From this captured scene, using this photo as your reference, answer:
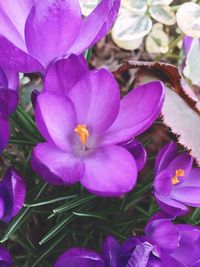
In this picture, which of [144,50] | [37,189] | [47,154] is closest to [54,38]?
[47,154]

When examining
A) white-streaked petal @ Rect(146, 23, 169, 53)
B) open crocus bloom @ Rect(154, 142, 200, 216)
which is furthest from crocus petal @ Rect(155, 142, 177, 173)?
white-streaked petal @ Rect(146, 23, 169, 53)

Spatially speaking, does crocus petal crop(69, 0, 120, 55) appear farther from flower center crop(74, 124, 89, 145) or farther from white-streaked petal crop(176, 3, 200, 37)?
white-streaked petal crop(176, 3, 200, 37)

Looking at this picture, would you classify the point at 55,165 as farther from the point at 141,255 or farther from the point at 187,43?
the point at 187,43

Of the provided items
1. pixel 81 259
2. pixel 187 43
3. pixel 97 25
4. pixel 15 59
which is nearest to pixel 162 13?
pixel 187 43

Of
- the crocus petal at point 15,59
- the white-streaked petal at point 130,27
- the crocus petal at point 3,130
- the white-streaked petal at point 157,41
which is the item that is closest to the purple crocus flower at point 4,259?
the crocus petal at point 3,130

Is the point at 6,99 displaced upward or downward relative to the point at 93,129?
upward

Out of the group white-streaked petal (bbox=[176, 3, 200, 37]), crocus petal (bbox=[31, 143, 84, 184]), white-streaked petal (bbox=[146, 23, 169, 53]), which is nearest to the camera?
crocus petal (bbox=[31, 143, 84, 184])
